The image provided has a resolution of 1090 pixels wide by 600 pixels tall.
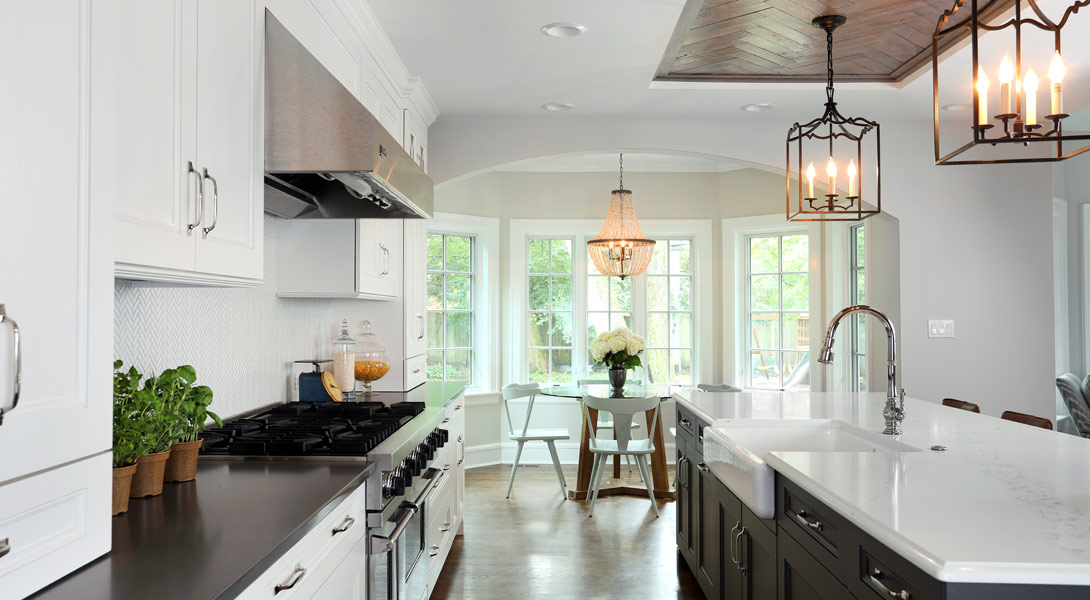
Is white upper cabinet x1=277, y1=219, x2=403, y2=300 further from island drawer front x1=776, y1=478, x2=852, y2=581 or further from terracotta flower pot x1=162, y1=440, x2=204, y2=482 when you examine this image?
island drawer front x1=776, y1=478, x2=852, y2=581

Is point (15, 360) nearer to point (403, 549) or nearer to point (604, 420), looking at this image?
point (403, 549)

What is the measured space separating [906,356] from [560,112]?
2548 mm

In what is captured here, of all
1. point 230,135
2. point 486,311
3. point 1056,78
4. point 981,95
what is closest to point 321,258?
point 230,135

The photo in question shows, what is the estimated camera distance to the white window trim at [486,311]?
6.48 m

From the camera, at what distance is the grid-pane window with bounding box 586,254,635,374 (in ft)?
22.0

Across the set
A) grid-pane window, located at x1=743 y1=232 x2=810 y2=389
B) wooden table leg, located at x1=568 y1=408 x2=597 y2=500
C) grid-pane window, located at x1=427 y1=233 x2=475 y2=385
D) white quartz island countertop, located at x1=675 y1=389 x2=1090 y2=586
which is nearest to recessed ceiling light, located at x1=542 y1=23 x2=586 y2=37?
white quartz island countertop, located at x1=675 y1=389 x2=1090 y2=586

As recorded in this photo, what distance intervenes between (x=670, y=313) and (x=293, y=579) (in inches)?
216

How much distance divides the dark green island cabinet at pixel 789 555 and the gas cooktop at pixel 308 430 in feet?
3.89

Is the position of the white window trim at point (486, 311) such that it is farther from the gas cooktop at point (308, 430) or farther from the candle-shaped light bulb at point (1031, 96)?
the candle-shaped light bulb at point (1031, 96)

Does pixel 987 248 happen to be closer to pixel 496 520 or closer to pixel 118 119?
pixel 496 520

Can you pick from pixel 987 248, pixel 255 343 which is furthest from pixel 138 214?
pixel 987 248

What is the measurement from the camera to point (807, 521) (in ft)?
6.29

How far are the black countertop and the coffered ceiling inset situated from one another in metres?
2.27

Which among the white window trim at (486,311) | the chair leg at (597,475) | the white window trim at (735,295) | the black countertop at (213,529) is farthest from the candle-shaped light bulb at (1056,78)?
the white window trim at (486,311)
